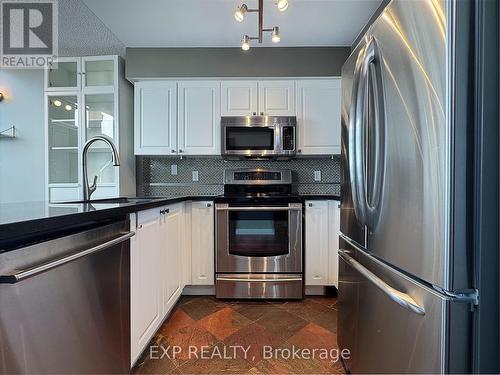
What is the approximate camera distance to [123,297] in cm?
117

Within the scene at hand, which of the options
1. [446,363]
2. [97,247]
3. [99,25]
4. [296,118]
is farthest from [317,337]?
[99,25]

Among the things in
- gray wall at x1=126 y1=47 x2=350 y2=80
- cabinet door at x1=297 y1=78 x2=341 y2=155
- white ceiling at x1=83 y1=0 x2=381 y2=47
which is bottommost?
cabinet door at x1=297 y1=78 x2=341 y2=155

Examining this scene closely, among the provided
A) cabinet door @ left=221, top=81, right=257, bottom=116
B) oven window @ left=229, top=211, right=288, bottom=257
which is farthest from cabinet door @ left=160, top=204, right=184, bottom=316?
cabinet door @ left=221, top=81, right=257, bottom=116

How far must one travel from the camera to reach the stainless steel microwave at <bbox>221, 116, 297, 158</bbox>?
2.58 m

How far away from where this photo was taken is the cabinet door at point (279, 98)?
2650 millimetres

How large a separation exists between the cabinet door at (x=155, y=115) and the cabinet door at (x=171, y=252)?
34.9 inches

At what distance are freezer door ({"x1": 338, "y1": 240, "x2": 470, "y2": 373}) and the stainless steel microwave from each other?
146 cm

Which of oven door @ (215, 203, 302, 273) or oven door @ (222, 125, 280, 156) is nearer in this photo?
oven door @ (215, 203, 302, 273)

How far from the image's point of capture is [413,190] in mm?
749

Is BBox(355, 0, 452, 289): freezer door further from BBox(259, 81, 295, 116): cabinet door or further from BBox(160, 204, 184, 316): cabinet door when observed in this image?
BBox(259, 81, 295, 116): cabinet door

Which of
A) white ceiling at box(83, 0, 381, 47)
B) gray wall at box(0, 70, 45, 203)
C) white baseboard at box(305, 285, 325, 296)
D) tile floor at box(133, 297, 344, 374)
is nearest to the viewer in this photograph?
tile floor at box(133, 297, 344, 374)

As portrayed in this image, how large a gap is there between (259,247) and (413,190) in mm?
1723

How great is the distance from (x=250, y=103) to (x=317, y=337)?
2.21m

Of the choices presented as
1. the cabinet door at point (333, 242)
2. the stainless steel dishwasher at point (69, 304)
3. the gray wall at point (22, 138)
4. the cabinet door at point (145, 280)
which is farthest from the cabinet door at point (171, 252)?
the gray wall at point (22, 138)
